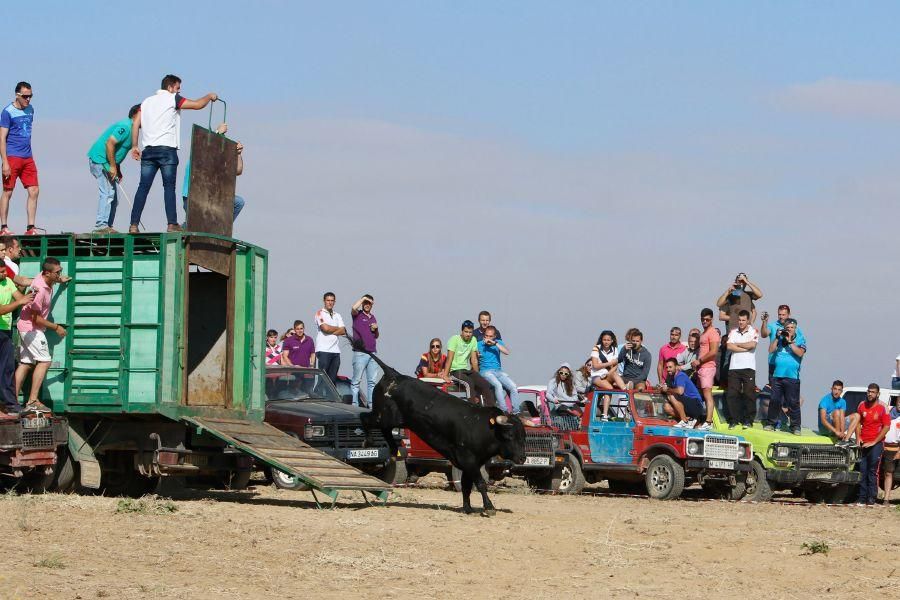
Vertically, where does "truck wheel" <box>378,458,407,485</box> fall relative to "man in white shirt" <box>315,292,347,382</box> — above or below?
below

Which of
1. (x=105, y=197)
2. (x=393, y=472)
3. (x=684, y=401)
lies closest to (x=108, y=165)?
(x=105, y=197)

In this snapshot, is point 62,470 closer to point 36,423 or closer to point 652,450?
point 36,423

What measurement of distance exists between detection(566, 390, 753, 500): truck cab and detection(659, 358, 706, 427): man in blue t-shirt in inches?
6.0

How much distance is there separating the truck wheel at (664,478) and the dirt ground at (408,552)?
113 inches

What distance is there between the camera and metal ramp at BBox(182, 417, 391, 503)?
57.3 ft

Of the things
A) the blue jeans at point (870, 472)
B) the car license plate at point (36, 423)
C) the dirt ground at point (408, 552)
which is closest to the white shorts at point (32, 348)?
the car license plate at point (36, 423)

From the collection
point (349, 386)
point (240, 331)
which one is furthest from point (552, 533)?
point (349, 386)

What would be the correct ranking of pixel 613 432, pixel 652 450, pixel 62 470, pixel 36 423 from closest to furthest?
pixel 36 423, pixel 62 470, pixel 652 450, pixel 613 432

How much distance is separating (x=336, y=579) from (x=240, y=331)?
6610 millimetres

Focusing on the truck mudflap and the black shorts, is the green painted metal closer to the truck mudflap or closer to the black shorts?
the truck mudflap

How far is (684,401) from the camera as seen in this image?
928 inches

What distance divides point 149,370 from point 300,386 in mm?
4615

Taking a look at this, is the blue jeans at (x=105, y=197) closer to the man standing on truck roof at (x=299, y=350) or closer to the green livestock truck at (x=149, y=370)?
the green livestock truck at (x=149, y=370)

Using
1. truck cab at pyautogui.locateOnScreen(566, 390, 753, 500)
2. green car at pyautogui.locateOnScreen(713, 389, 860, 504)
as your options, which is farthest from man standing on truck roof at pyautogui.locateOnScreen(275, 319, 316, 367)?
green car at pyautogui.locateOnScreen(713, 389, 860, 504)
